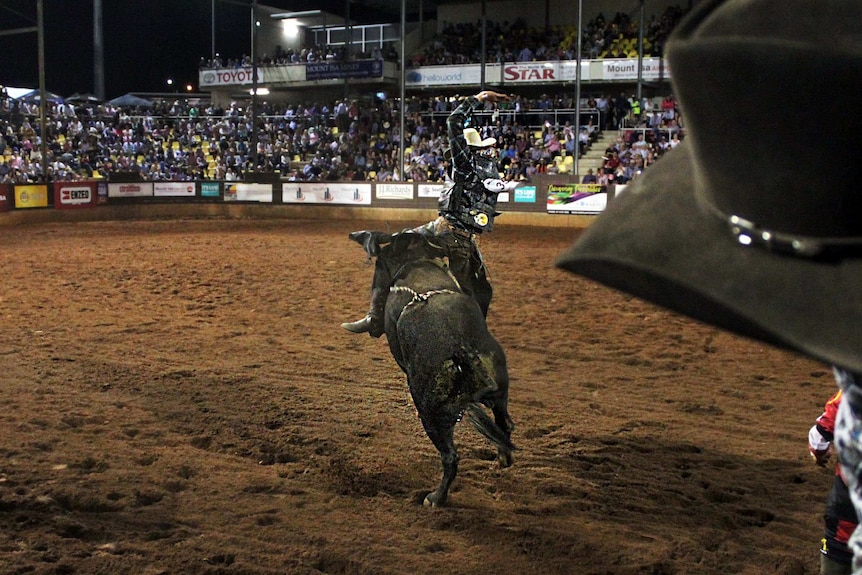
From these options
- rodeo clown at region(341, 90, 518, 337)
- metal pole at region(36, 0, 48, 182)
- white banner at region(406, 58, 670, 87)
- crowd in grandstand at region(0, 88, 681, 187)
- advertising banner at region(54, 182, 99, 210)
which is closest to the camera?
rodeo clown at region(341, 90, 518, 337)

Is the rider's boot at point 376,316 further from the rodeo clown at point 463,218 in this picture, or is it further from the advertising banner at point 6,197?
the advertising banner at point 6,197

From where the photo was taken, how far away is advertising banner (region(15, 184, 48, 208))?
78.7 ft

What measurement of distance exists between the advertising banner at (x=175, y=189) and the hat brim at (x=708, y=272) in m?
28.4

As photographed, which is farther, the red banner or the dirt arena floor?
the red banner

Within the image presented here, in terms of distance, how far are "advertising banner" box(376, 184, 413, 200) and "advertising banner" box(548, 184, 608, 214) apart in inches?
181

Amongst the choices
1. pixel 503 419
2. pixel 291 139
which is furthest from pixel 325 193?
pixel 503 419

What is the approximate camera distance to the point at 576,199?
79.0ft

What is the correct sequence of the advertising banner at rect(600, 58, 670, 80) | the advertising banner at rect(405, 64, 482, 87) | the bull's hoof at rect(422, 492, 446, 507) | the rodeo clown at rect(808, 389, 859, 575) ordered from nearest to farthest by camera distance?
the rodeo clown at rect(808, 389, 859, 575), the bull's hoof at rect(422, 492, 446, 507), the advertising banner at rect(600, 58, 670, 80), the advertising banner at rect(405, 64, 482, 87)

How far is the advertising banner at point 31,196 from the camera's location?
944 inches

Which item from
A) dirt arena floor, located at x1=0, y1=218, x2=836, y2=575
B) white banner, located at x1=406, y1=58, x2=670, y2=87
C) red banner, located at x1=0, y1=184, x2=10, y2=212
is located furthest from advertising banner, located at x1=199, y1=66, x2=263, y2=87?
dirt arena floor, located at x1=0, y1=218, x2=836, y2=575

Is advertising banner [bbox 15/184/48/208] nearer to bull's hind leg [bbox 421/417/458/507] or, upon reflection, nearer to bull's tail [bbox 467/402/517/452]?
bull's hind leg [bbox 421/417/458/507]

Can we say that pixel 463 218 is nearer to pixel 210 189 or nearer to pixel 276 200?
pixel 276 200

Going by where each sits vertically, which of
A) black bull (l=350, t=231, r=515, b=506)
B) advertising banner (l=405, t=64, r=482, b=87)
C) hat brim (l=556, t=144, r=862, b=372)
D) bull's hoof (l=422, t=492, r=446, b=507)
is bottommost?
bull's hoof (l=422, t=492, r=446, b=507)

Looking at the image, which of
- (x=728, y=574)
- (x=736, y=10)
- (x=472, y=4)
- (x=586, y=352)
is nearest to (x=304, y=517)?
(x=728, y=574)
